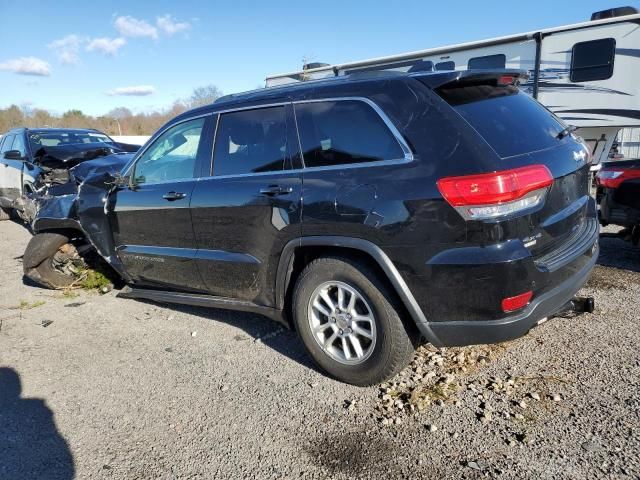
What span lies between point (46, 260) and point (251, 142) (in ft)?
10.9

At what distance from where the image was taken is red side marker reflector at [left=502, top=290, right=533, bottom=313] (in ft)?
8.34

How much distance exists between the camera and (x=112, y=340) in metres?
4.18

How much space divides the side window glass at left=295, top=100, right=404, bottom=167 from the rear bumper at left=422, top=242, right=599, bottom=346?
101 centimetres

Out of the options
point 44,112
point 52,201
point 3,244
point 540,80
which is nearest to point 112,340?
point 52,201

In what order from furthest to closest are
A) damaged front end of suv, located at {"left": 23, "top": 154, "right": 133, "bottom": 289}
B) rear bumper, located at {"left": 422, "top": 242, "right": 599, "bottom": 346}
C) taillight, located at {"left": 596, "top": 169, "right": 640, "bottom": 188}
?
damaged front end of suv, located at {"left": 23, "top": 154, "right": 133, "bottom": 289} < taillight, located at {"left": 596, "top": 169, "right": 640, "bottom": 188} < rear bumper, located at {"left": 422, "top": 242, "right": 599, "bottom": 346}

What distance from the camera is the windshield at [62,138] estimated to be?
28.7 feet

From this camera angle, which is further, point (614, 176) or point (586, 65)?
point (586, 65)

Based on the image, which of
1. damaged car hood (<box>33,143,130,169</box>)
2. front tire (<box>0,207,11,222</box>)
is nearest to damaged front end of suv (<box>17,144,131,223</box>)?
damaged car hood (<box>33,143,130,169</box>)

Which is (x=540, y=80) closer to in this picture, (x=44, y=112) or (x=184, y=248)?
(x=184, y=248)

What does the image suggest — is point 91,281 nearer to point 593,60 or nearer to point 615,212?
point 615,212

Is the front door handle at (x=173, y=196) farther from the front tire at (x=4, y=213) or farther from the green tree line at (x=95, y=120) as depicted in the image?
the green tree line at (x=95, y=120)

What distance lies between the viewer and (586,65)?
29.3 ft

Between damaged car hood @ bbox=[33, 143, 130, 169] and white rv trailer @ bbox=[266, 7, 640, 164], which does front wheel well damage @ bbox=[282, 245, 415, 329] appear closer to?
white rv trailer @ bbox=[266, 7, 640, 164]

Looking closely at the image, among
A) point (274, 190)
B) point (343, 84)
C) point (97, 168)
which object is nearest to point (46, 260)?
point (97, 168)
